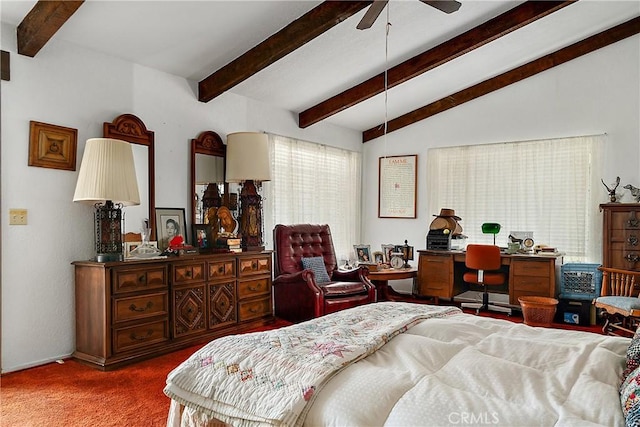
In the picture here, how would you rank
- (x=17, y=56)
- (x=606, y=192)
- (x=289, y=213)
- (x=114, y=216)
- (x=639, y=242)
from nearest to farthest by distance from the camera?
(x=17, y=56)
(x=114, y=216)
(x=639, y=242)
(x=606, y=192)
(x=289, y=213)

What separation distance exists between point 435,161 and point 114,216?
4.36 m

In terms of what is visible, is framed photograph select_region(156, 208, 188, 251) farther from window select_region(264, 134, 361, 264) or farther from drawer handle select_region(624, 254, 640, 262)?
drawer handle select_region(624, 254, 640, 262)

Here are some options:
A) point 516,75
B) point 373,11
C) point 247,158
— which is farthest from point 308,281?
point 516,75

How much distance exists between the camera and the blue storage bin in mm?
4949

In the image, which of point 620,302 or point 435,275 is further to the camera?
point 435,275

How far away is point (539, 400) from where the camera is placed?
4.43ft

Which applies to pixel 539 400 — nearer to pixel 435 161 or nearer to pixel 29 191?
pixel 29 191

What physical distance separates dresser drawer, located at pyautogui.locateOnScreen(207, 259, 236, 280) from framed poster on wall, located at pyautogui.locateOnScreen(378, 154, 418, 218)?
310 centimetres

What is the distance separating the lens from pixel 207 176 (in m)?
4.78

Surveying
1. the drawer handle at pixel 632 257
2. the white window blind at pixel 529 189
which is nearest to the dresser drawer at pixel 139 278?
the white window blind at pixel 529 189

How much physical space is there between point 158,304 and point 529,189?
4.56 metres

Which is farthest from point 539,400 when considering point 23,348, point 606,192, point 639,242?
point 606,192

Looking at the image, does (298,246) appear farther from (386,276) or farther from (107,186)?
(107,186)

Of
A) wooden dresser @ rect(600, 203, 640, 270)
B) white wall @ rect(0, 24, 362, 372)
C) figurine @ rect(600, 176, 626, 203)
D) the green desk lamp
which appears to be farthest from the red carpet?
figurine @ rect(600, 176, 626, 203)
